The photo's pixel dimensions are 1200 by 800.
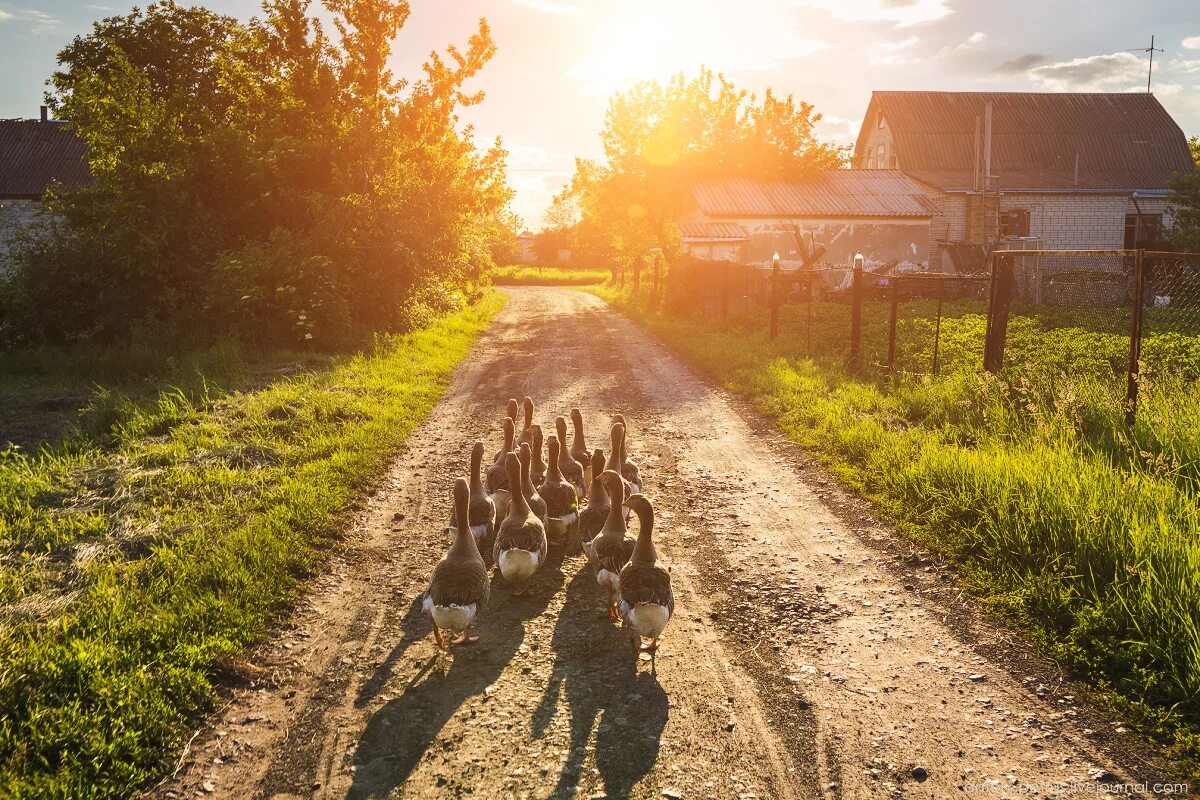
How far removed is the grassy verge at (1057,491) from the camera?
14.2ft

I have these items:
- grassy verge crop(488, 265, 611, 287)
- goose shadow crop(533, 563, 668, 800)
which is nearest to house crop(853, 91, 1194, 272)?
grassy verge crop(488, 265, 611, 287)

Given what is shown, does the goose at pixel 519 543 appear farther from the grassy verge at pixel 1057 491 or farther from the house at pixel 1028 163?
the house at pixel 1028 163

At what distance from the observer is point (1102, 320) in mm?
19172

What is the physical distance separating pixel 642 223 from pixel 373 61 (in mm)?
17299

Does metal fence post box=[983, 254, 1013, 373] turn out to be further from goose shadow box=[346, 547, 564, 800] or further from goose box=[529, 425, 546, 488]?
goose shadow box=[346, 547, 564, 800]

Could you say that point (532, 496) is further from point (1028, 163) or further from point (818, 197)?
point (1028, 163)

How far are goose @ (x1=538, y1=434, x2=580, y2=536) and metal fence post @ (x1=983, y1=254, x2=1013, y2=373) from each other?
6.66 m

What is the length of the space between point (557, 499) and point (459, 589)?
6.53 ft

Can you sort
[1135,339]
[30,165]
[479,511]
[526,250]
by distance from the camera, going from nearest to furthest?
1. [479,511]
2. [1135,339]
3. [30,165]
4. [526,250]

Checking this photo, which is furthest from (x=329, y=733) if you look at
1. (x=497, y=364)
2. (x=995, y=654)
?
(x=497, y=364)

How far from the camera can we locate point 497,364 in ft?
53.5

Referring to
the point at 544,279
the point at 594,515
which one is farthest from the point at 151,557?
the point at 544,279

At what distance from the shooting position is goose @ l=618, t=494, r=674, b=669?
4.48 metres

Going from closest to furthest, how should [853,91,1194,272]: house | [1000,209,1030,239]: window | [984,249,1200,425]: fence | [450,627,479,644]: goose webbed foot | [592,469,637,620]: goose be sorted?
[450,627,479,644]: goose webbed foot → [592,469,637,620]: goose → [984,249,1200,425]: fence → [853,91,1194,272]: house → [1000,209,1030,239]: window
